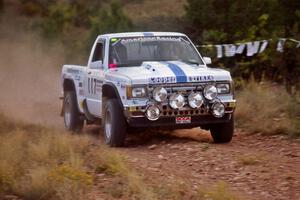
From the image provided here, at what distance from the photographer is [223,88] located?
32.6 feet

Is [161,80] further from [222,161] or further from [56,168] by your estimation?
[56,168]

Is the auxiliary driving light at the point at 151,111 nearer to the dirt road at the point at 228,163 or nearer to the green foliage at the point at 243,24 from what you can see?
the dirt road at the point at 228,163

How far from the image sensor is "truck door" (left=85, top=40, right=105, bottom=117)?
1087 cm

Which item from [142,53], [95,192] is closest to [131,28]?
[142,53]

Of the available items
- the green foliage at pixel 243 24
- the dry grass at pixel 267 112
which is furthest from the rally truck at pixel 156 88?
the green foliage at pixel 243 24

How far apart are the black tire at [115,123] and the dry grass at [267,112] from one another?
247 cm

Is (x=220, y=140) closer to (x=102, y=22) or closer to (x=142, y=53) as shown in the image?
(x=142, y=53)

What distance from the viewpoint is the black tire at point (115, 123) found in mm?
10008

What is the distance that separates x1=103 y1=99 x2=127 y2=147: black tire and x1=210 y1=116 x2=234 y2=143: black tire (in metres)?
1.44

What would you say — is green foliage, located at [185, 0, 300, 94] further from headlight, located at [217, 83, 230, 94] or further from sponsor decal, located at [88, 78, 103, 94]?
headlight, located at [217, 83, 230, 94]

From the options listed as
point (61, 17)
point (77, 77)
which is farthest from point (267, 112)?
point (61, 17)

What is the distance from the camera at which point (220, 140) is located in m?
10.5

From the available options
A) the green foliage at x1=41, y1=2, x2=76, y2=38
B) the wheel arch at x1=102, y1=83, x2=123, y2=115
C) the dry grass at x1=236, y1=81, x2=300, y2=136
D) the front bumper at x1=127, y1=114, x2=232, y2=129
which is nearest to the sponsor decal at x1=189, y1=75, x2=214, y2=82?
the front bumper at x1=127, y1=114, x2=232, y2=129

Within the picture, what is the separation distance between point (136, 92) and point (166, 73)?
521 mm
